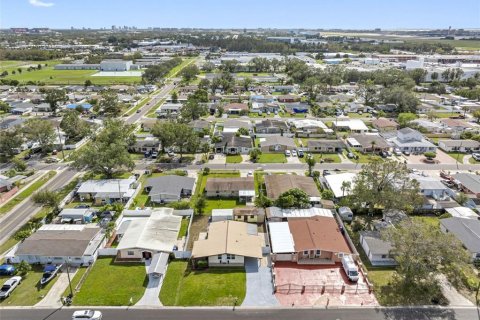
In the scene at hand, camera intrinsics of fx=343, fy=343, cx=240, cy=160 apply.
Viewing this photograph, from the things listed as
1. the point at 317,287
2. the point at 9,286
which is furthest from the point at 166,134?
the point at 317,287

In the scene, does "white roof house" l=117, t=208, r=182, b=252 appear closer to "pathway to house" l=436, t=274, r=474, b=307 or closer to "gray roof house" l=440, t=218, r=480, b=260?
"pathway to house" l=436, t=274, r=474, b=307

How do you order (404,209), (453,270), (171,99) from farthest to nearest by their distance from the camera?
→ (171,99)
(404,209)
(453,270)

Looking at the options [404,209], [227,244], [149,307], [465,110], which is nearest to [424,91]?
[465,110]

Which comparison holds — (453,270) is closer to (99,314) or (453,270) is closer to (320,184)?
(320,184)

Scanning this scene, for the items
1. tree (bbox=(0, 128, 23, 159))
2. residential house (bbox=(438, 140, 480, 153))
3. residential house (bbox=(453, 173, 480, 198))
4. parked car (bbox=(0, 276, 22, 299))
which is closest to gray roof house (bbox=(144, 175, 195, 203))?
parked car (bbox=(0, 276, 22, 299))

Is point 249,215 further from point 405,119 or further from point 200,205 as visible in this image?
point 405,119
